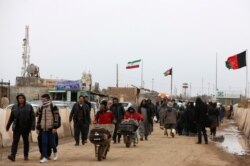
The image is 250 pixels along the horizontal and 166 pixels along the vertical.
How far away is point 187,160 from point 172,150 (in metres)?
3.22

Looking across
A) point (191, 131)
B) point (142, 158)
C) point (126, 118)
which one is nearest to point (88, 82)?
point (191, 131)

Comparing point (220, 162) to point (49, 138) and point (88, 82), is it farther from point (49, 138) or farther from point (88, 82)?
point (88, 82)

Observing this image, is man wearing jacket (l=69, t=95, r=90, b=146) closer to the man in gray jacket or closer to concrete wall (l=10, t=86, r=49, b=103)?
the man in gray jacket

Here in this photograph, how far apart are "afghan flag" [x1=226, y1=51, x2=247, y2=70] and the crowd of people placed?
12.3m

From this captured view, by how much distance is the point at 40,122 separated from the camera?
14.6 meters

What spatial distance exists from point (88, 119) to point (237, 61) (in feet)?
75.9

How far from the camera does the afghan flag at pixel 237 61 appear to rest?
41.3 metres

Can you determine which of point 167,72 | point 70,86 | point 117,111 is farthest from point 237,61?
point 167,72

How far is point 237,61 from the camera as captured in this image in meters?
41.9

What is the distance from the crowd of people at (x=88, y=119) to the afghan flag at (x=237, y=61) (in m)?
12.3

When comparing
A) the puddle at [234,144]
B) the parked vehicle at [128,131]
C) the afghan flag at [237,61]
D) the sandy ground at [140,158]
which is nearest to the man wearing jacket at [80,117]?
the sandy ground at [140,158]

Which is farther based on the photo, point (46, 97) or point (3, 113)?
point (3, 113)

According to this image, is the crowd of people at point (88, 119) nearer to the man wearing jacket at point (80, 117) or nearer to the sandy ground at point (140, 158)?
the man wearing jacket at point (80, 117)

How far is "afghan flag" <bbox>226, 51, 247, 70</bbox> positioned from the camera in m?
41.3
